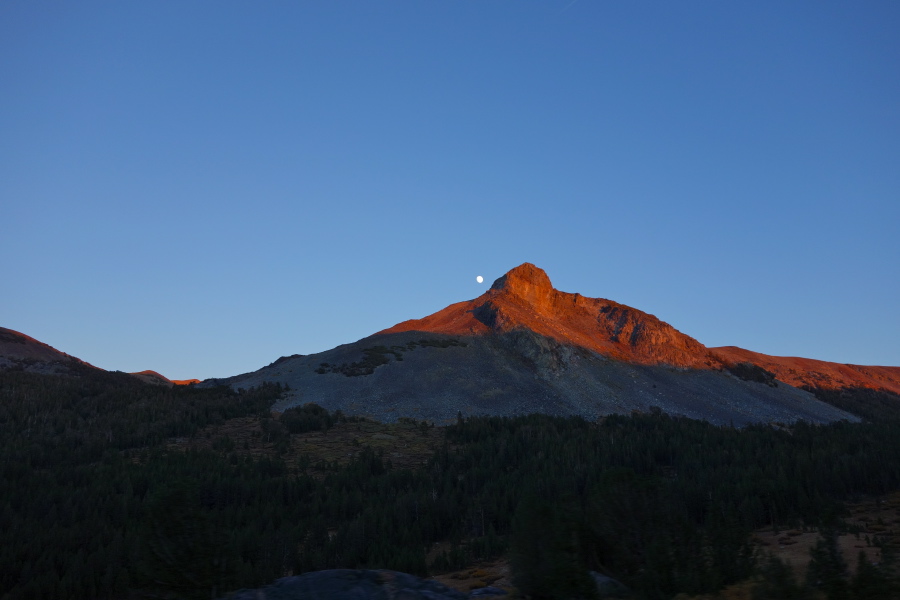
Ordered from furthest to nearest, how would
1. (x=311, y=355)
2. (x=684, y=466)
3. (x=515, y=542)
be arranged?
(x=311, y=355)
(x=684, y=466)
(x=515, y=542)

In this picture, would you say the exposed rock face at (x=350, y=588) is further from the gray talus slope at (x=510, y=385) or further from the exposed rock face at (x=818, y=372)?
the exposed rock face at (x=818, y=372)

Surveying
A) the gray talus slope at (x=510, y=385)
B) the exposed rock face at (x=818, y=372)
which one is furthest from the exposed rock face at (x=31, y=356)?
the exposed rock face at (x=818, y=372)


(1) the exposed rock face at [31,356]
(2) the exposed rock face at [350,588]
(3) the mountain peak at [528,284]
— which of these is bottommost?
(2) the exposed rock face at [350,588]

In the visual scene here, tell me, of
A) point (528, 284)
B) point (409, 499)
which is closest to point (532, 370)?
point (528, 284)

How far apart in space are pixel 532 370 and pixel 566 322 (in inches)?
1035

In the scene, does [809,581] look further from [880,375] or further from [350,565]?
[880,375]

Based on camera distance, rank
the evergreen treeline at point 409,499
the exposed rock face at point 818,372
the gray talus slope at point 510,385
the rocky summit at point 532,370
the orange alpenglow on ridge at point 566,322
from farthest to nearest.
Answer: the exposed rock face at point 818,372
the orange alpenglow on ridge at point 566,322
the rocky summit at point 532,370
the gray talus slope at point 510,385
the evergreen treeline at point 409,499

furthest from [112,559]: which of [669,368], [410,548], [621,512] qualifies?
[669,368]

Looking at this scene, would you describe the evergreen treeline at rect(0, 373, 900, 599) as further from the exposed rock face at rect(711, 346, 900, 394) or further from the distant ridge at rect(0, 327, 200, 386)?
the exposed rock face at rect(711, 346, 900, 394)

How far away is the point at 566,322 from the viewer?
102375 mm

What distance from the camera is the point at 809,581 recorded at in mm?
15664

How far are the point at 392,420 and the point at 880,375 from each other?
134 meters

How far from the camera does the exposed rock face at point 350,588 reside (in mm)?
15016

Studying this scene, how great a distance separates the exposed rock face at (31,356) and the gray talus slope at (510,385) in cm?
2243
